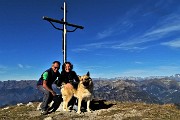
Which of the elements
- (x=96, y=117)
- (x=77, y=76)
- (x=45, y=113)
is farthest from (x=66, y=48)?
(x=96, y=117)

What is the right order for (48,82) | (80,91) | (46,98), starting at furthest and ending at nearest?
(48,82), (46,98), (80,91)

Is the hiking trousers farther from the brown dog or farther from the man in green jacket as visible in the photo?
the brown dog

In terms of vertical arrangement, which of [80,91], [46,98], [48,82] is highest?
[48,82]

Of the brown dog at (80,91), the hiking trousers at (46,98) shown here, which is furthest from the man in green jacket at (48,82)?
the brown dog at (80,91)

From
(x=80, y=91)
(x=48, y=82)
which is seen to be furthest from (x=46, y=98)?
(x=80, y=91)

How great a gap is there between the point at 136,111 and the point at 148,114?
1.64 m

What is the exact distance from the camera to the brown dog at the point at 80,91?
21734 millimetres

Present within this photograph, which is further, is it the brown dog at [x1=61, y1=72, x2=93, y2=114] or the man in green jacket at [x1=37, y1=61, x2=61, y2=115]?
the man in green jacket at [x1=37, y1=61, x2=61, y2=115]

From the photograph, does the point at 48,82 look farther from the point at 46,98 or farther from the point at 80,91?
the point at 80,91

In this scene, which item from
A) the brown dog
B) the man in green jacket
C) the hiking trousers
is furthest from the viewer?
the hiking trousers

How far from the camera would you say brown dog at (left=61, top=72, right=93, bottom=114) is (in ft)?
71.3

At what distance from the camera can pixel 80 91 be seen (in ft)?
73.4

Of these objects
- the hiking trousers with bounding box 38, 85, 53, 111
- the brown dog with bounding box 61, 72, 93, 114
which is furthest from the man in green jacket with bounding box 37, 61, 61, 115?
the brown dog with bounding box 61, 72, 93, 114

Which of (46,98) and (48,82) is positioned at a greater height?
(48,82)
